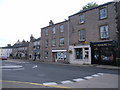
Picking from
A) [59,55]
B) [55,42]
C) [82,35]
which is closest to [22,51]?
[55,42]

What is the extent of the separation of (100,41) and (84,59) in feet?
14.7

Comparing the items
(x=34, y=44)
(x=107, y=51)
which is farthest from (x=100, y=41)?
(x=34, y=44)

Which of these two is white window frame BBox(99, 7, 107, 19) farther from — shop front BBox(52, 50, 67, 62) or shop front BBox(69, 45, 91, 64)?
shop front BBox(52, 50, 67, 62)

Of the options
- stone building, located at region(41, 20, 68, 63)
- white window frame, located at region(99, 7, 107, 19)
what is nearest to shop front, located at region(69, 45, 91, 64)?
stone building, located at region(41, 20, 68, 63)

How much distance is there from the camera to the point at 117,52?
1988cm

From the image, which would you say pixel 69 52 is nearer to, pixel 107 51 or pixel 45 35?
pixel 107 51

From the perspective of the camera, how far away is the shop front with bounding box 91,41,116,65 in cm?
2038

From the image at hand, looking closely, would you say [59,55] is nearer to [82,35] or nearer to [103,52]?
[82,35]

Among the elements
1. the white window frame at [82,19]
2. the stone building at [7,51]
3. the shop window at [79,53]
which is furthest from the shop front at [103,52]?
the stone building at [7,51]

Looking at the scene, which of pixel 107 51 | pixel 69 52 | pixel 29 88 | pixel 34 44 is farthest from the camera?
pixel 34 44

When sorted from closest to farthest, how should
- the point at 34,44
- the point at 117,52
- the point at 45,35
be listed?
the point at 117,52 → the point at 45,35 → the point at 34,44

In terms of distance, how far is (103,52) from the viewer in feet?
71.4

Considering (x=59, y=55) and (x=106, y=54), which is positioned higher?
(x=106, y=54)

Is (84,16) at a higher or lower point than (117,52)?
higher
